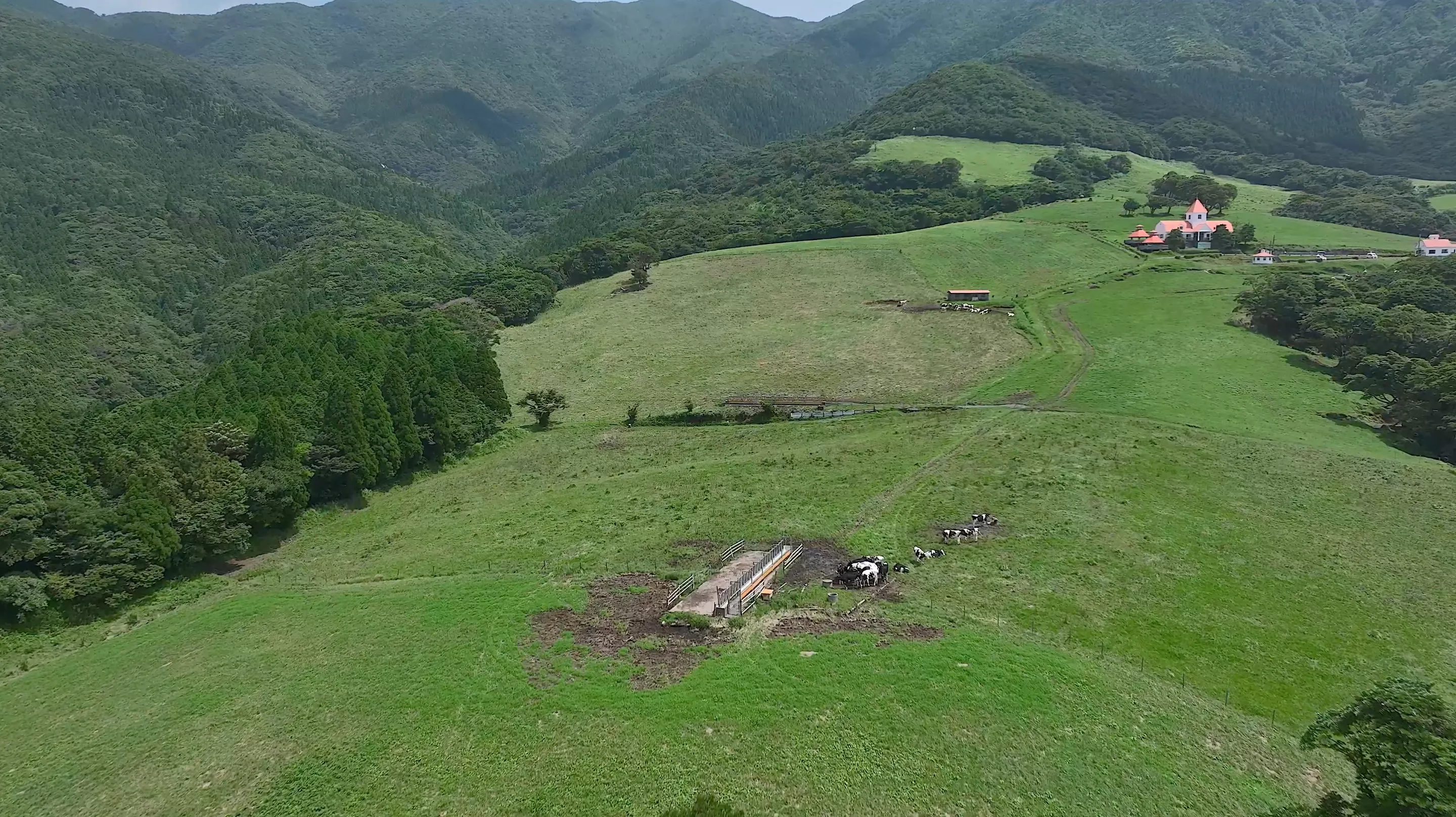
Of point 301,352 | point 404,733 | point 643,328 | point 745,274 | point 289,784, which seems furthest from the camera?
point 745,274

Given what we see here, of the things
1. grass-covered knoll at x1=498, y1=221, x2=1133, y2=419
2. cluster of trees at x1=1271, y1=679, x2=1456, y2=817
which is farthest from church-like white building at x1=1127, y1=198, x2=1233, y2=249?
cluster of trees at x1=1271, y1=679, x2=1456, y2=817

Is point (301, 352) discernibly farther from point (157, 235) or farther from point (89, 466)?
point (157, 235)

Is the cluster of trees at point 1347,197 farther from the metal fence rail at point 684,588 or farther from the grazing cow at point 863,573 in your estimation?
the metal fence rail at point 684,588

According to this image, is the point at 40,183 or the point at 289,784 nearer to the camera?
the point at 289,784

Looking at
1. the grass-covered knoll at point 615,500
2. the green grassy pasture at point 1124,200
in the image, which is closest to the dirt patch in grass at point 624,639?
the grass-covered knoll at point 615,500

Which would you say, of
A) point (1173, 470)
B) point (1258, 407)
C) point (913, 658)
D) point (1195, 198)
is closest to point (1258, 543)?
point (1173, 470)

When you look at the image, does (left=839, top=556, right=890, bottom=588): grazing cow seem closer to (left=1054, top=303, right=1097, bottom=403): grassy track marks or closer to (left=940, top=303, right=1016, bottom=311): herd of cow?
(left=1054, top=303, right=1097, bottom=403): grassy track marks

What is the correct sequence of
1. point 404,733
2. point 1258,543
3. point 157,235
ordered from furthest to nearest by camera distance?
point 157,235
point 1258,543
point 404,733
